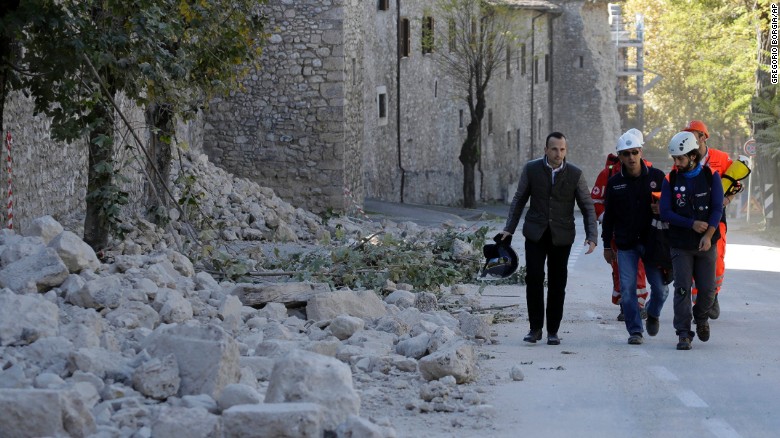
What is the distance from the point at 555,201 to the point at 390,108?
27495 millimetres

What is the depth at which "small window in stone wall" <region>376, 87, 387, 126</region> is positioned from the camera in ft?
120

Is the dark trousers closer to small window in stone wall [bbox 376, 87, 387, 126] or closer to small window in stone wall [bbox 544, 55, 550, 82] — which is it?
small window in stone wall [bbox 376, 87, 387, 126]

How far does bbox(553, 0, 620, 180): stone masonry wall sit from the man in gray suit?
53822 millimetres

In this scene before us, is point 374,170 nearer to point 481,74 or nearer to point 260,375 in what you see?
point 481,74

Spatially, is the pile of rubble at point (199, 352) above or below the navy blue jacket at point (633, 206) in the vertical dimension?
below

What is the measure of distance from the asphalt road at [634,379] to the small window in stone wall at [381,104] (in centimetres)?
2263

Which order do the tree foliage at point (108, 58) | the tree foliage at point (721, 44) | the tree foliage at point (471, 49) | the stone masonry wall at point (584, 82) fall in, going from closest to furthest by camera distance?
the tree foliage at point (108, 58)
the tree foliage at point (721, 44)
the tree foliage at point (471, 49)
the stone masonry wall at point (584, 82)

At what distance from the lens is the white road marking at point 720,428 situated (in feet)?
22.6

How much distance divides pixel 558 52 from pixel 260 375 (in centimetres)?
5774

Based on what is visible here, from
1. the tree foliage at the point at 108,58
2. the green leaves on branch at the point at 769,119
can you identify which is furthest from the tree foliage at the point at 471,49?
the tree foliage at the point at 108,58

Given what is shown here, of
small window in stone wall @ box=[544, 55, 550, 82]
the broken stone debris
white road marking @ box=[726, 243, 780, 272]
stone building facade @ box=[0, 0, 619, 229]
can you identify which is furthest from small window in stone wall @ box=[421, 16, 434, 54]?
the broken stone debris

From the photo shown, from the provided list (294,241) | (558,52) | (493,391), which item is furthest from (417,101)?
(493,391)

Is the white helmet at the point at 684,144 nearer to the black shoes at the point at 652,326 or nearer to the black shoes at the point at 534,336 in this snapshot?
the black shoes at the point at 652,326

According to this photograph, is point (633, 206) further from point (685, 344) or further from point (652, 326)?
point (685, 344)
